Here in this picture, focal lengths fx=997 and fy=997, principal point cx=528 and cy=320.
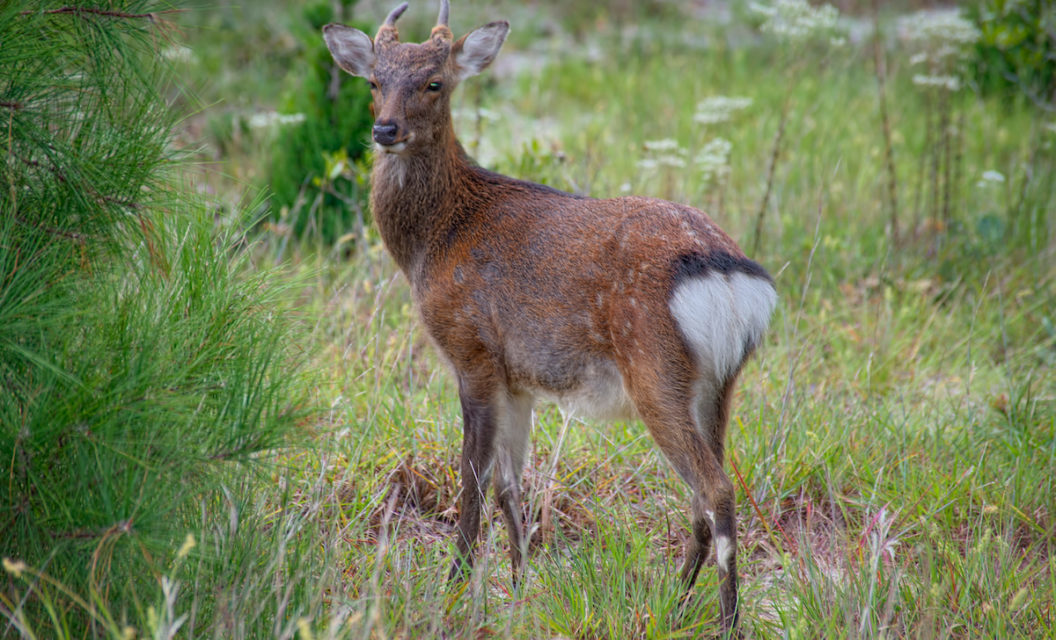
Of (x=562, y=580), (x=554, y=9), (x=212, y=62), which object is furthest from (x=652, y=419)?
(x=554, y=9)

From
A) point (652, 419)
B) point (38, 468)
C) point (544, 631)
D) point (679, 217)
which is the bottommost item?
point (544, 631)

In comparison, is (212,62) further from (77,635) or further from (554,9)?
(77,635)

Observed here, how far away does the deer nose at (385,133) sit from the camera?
352 centimetres

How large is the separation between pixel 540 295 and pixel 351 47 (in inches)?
51.4

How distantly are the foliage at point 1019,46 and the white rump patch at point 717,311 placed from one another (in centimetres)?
450

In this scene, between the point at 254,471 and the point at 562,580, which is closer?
the point at 254,471

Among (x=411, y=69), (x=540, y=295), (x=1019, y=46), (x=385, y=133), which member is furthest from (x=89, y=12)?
(x=1019, y=46)

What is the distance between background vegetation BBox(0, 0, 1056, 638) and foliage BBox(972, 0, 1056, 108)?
48 millimetres

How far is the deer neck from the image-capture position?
148 inches

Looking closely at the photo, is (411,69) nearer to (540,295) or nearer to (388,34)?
(388,34)

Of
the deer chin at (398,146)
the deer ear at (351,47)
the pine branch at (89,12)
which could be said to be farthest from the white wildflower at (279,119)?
the pine branch at (89,12)

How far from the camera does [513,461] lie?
12.3 feet

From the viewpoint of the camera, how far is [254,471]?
271cm

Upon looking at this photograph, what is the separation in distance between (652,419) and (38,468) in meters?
1.73
